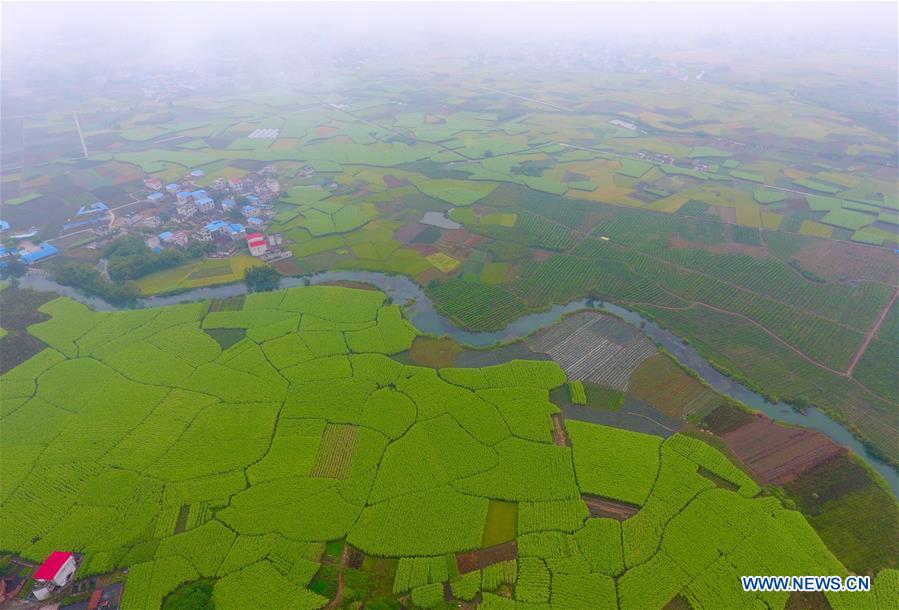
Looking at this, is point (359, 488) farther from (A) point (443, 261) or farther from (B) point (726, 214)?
(B) point (726, 214)

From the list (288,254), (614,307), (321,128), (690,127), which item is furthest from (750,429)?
(321,128)

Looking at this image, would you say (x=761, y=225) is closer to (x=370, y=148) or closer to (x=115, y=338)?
(x=370, y=148)

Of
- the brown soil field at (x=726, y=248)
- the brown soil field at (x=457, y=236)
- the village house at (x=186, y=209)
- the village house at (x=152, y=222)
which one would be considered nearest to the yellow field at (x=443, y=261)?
the brown soil field at (x=457, y=236)

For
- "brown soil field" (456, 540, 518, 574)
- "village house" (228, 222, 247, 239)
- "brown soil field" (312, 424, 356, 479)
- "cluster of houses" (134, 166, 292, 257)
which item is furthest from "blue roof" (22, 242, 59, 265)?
"brown soil field" (456, 540, 518, 574)

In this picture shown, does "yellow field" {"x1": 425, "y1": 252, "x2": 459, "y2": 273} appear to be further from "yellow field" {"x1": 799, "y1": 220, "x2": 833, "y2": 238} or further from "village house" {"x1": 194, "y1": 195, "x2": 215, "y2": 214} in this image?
"yellow field" {"x1": 799, "y1": 220, "x2": 833, "y2": 238}

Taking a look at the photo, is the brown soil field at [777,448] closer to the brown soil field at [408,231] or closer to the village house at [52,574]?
the village house at [52,574]

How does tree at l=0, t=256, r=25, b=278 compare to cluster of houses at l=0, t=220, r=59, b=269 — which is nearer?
tree at l=0, t=256, r=25, b=278
